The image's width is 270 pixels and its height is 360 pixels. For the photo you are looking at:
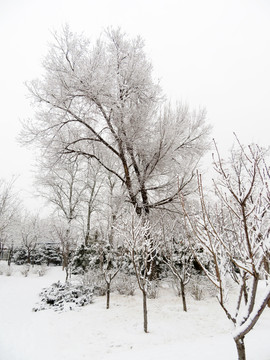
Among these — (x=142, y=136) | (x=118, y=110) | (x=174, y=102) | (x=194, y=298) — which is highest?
(x=174, y=102)

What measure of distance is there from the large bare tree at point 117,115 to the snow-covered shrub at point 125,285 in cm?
307

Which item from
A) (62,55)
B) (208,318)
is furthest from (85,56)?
(208,318)

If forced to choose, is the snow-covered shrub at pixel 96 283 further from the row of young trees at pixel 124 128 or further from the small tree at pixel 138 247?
the small tree at pixel 138 247

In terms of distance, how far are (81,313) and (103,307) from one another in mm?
857

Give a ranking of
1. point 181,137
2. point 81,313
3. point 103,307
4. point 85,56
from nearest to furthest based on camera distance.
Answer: point 81,313, point 103,307, point 85,56, point 181,137

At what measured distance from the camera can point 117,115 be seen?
8969 millimetres

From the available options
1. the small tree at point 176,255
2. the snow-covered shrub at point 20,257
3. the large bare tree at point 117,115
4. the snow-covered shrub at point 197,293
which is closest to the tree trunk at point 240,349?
the small tree at point 176,255

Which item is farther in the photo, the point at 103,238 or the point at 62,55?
the point at 103,238

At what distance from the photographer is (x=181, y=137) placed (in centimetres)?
989

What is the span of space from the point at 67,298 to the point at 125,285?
237 cm

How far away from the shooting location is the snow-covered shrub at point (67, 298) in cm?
720

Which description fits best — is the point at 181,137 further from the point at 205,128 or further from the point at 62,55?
the point at 62,55

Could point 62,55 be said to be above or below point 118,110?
above

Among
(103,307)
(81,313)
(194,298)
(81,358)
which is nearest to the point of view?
(81,358)
